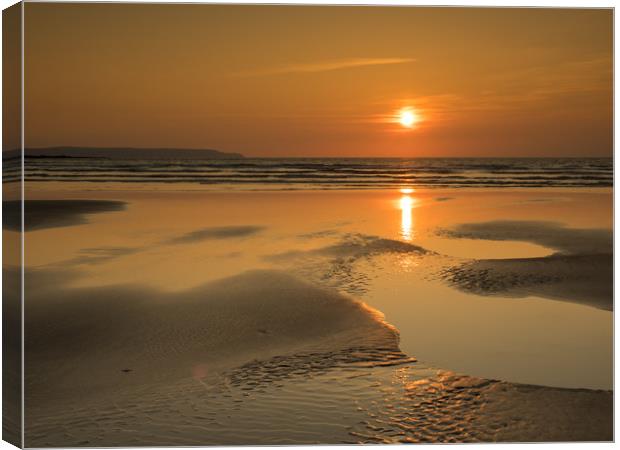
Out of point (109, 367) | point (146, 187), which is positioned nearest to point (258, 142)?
point (109, 367)

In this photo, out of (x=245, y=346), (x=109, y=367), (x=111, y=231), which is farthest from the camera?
(x=111, y=231)

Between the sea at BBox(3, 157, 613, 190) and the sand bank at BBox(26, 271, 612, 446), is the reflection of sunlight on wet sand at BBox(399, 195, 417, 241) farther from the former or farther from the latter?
the sand bank at BBox(26, 271, 612, 446)

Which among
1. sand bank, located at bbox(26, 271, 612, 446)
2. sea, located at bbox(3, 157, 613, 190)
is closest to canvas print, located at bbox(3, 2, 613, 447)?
sand bank, located at bbox(26, 271, 612, 446)

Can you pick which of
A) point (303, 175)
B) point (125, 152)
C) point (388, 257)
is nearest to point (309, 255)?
point (388, 257)

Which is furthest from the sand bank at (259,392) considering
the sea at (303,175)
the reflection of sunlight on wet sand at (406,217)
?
the sea at (303,175)

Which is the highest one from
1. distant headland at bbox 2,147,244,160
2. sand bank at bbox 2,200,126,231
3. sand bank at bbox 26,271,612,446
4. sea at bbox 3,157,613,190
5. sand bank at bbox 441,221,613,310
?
distant headland at bbox 2,147,244,160

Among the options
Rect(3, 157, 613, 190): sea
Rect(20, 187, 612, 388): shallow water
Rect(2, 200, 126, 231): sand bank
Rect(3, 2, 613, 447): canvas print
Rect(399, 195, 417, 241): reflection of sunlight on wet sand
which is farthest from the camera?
Rect(3, 157, 613, 190): sea

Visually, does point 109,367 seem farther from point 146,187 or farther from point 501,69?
point 146,187
